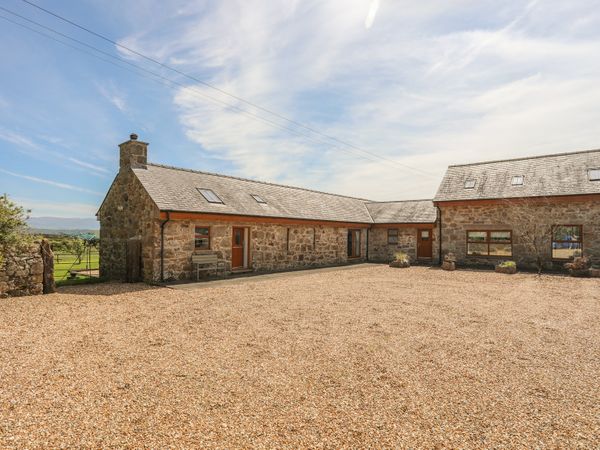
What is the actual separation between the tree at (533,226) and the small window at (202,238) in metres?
14.8

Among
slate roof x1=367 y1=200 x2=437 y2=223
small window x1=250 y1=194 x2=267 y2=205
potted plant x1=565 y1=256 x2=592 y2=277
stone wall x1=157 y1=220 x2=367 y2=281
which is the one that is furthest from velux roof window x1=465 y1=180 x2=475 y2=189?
small window x1=250 y1=194 x2=267 y2=205

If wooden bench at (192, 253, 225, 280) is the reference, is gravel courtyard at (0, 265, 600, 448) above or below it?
below

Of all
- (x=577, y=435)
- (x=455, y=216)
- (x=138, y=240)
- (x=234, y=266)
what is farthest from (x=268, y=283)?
(x=455, y=216)

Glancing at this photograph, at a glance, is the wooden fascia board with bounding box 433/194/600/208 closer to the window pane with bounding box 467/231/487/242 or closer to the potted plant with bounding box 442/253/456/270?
the window pane with bounding box 467/231/487/242

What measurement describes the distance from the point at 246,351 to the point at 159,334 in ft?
6.76

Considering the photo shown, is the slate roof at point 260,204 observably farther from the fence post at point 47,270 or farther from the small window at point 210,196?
the fence post at point 47,270

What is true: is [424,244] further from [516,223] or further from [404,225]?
[516,223]

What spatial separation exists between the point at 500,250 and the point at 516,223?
5.23 feet

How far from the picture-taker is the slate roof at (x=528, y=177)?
1715 centimetres

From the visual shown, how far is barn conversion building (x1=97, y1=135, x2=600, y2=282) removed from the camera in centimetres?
1372

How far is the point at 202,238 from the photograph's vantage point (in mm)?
14508

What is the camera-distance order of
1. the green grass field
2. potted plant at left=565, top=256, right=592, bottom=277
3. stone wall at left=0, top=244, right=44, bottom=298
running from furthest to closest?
1. the green grass field
2. potted plant at left=565, top=256, right=592, bottom=277
3. stone wall at left=0, top=244, right=44, bottom=298

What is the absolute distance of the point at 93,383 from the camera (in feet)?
15.3

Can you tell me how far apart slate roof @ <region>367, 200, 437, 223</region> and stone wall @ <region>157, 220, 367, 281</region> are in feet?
6.61
